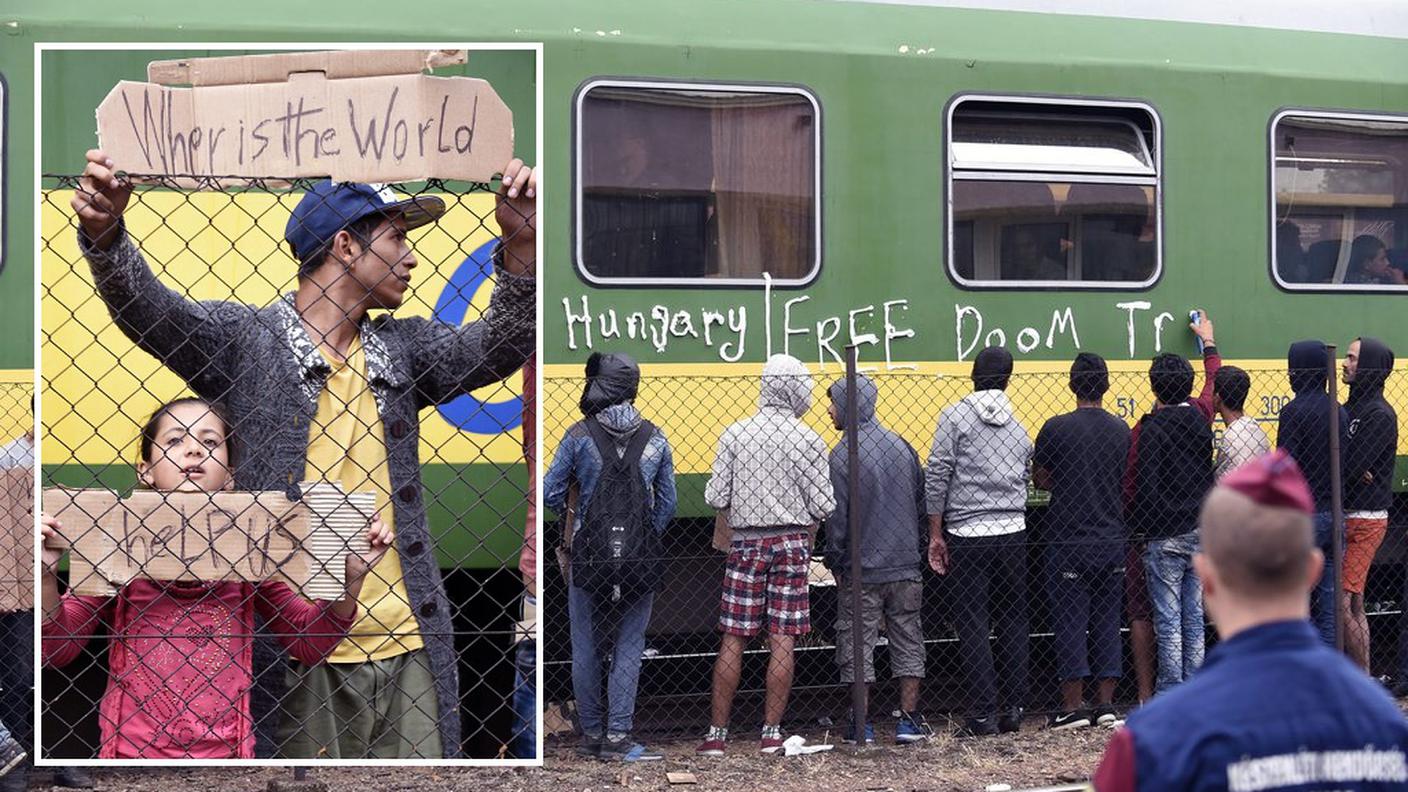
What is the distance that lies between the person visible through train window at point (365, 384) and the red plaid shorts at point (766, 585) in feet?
10.9

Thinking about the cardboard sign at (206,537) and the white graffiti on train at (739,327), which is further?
the white graffiti on train at (739,327)

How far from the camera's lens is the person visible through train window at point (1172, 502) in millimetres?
7438

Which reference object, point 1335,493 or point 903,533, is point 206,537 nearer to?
point 903,533

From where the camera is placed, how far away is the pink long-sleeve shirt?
367 cm

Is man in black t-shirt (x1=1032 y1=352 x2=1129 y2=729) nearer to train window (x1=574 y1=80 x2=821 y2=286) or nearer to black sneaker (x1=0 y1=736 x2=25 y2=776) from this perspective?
train window (x1=574 y1=80 x2=821 y2=286)

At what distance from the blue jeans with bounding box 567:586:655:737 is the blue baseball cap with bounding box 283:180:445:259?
350cm

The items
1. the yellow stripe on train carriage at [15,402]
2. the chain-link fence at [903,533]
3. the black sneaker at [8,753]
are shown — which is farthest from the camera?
the chain-link fence at [903,533]

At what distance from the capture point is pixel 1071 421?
24.2ft

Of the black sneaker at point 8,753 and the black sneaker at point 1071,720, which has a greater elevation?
the black sneaker at point 8,753

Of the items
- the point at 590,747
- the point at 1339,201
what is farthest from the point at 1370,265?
the point at 590,747

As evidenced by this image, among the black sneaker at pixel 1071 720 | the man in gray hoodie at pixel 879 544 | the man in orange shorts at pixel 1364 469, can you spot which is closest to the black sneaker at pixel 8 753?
the man in gray hoodie at pixel 879 544

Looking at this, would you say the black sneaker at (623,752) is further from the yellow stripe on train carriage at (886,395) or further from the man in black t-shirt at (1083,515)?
the man in black t-shirt at (1083,515)

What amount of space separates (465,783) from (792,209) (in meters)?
2.77

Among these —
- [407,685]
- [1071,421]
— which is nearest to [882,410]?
[1071,421]
